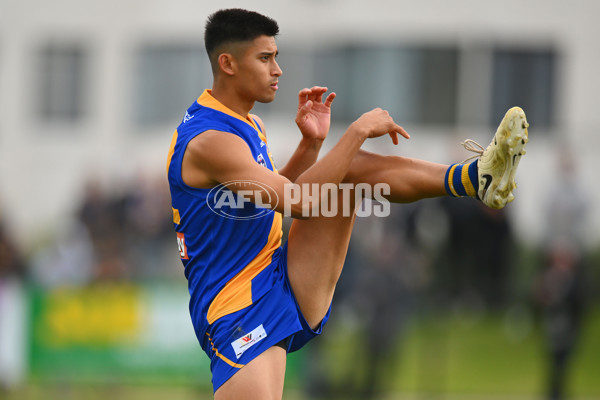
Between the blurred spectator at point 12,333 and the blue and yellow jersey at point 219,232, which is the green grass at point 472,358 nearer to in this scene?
the blurred spectator at point 12,333

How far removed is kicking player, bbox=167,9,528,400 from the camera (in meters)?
4.74

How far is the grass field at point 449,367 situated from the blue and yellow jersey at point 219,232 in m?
5.82

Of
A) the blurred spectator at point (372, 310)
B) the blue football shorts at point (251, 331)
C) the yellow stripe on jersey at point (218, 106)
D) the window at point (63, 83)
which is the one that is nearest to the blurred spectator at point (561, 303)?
the blurred spectator at point (372, 310)

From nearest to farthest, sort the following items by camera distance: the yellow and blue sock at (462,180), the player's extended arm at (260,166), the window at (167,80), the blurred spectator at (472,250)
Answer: the player's extended arm at (260,166) → the yellow and blue sock at (462,180) → the blurred spectator at (472,250) → the window at (167,80)

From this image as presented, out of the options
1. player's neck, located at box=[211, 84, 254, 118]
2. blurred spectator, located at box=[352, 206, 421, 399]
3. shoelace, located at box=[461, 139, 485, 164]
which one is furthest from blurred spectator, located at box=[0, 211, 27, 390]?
shoelace, located at box=[461, 139, 485, 164]

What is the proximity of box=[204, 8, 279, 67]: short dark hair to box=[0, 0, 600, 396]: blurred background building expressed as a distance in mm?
5988

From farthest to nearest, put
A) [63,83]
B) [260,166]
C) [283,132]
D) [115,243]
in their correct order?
1. [63,83]
2. [283,132]
3. [115,243]
4. [260,166]

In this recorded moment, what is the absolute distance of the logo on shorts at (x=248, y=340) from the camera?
4.85 m

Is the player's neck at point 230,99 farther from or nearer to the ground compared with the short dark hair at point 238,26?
nearer to the ground

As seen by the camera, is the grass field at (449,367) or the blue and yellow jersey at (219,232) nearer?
the blue and yellow jersey at (219,232)

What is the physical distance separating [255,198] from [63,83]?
16.0 metres

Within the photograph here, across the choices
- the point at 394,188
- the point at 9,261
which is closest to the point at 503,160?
the point at 394,188

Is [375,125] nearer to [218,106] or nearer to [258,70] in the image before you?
[258,70]

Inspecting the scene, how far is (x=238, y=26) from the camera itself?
4883mm
